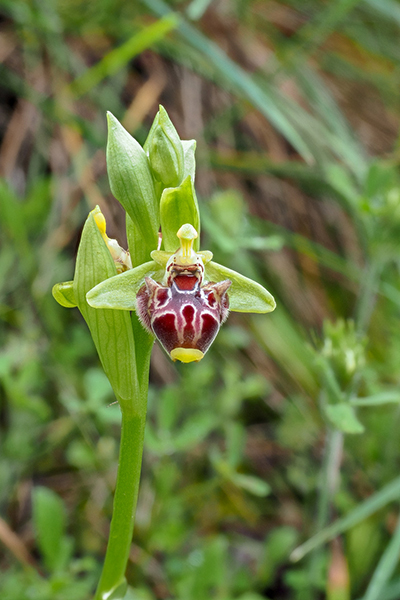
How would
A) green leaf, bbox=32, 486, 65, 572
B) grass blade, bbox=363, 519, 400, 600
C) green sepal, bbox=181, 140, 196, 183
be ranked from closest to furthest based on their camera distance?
green sepal, bbox=181, 140, 196, 183, grass blade, bbox=363, 519, 400, 600, green leaf, bbox=32, 486, 65, 572

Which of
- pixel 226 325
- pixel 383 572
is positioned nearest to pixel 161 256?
pixel 383 572

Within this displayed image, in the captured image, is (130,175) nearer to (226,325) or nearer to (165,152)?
(165,152)

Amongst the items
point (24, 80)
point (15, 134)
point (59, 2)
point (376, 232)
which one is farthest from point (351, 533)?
point (59, 2)

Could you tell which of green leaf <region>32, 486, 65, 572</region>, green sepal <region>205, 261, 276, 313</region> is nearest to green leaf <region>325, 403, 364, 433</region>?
green sepal <region>205, 261, 276, 313</region>

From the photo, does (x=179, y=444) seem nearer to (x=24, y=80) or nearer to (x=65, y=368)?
(x=65, y=368)

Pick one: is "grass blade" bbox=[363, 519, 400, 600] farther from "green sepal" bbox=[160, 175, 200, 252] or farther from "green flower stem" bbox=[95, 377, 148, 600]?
"green sepal" bbox=[160, 175, 200, 252]

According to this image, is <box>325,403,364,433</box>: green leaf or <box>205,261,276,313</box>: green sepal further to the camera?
<box>325,403,364,433</box>: green leaf
